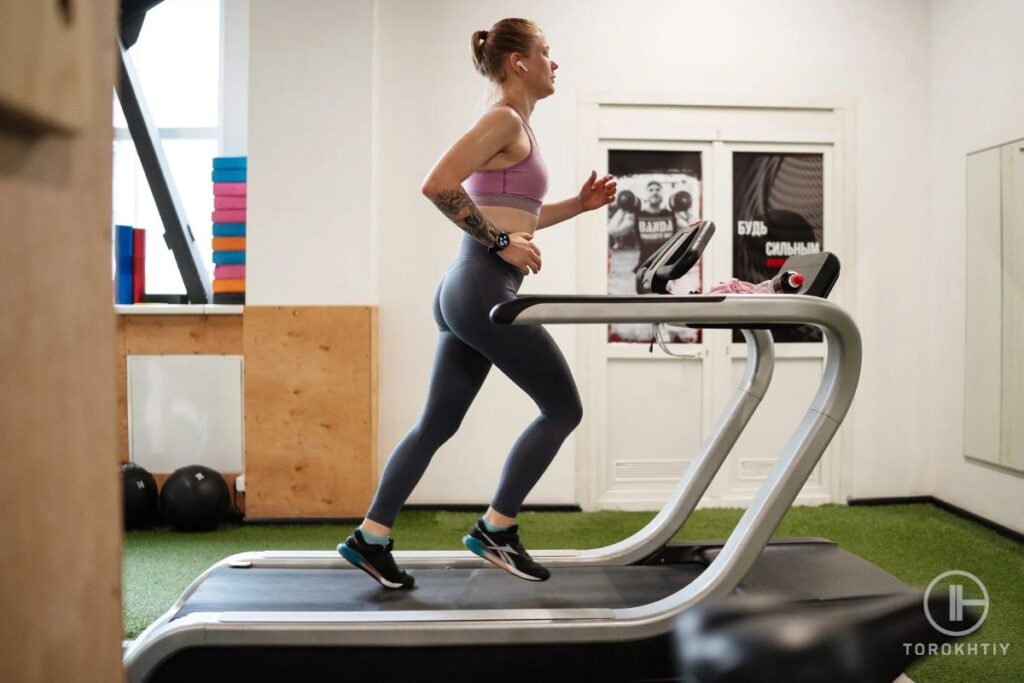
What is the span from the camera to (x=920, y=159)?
164 inches

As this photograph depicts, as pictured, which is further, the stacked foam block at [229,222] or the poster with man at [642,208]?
the poster with man at [642,208]

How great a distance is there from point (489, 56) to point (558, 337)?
6.83 ft

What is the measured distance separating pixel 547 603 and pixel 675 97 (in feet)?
9.71

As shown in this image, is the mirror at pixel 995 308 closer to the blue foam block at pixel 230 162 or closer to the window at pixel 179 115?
the blue foam block at pixel 230 162

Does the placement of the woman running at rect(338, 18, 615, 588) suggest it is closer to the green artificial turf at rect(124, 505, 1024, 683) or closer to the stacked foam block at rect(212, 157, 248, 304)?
the green artificial turf at rect(124, 505, 1024, 683)

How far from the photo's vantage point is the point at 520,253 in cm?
188

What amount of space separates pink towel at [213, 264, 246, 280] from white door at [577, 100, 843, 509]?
178cm

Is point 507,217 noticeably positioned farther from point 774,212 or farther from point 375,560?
point 774,212

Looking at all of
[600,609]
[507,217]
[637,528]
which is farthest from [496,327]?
[637,528]

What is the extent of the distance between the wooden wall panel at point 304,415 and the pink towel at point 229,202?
1.89ft

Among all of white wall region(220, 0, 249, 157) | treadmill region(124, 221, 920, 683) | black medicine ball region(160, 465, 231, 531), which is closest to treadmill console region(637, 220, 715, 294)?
treadmill region(124, 221, 920, 683)

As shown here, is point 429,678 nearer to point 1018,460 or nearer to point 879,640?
point 879,640

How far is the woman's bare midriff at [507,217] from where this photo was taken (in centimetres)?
194

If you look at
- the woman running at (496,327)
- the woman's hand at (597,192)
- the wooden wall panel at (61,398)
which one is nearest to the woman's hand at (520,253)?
the woman running at (496,327)
